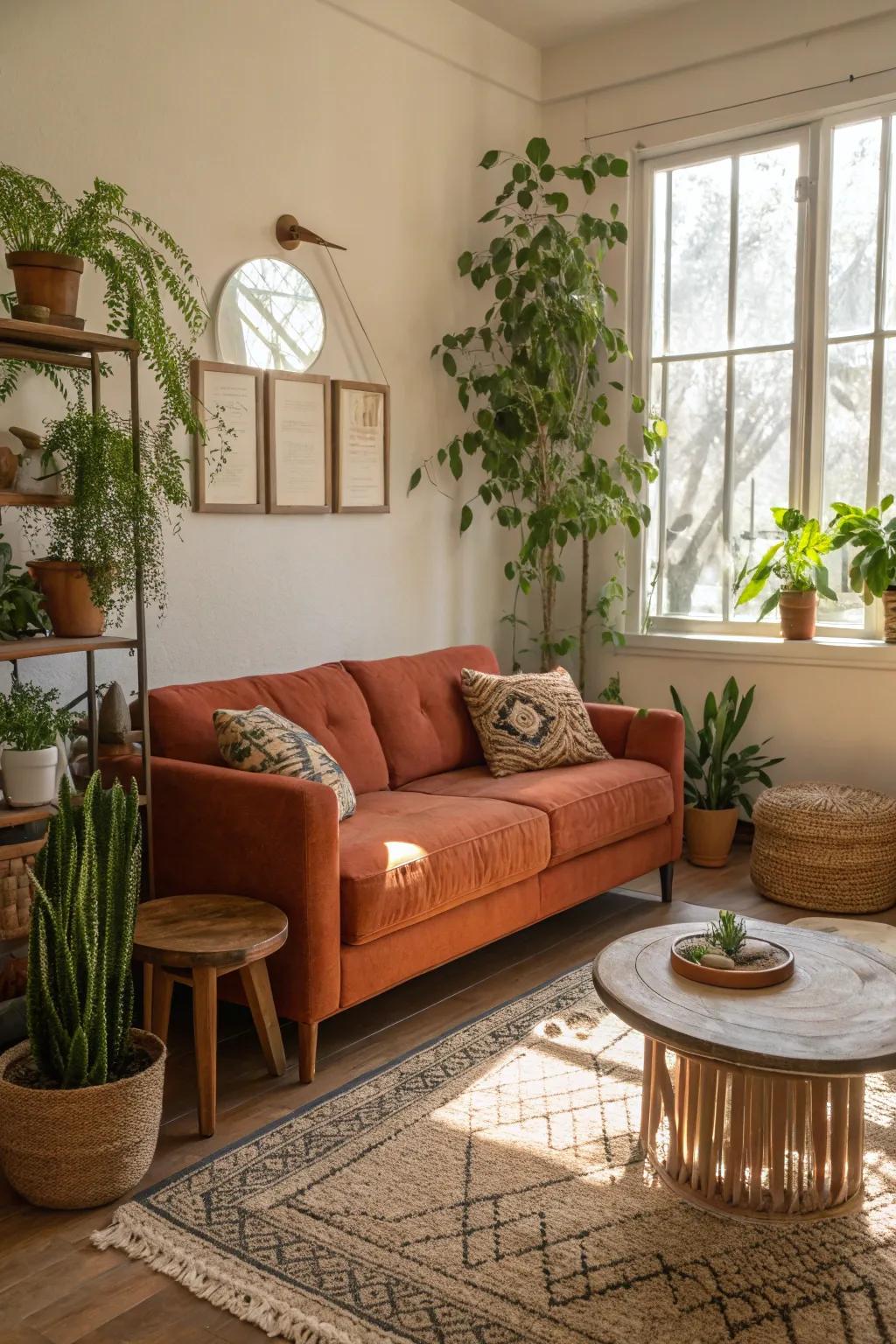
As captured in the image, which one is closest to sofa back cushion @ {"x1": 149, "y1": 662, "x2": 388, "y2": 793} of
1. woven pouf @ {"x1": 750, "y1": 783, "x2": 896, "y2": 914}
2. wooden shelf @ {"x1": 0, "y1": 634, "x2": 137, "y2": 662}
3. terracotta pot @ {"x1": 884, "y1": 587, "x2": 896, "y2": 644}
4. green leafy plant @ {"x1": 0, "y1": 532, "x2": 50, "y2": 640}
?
wooden shelf @ {"x1": 0, "y1": 634, "x2": 137, "y2": 662}

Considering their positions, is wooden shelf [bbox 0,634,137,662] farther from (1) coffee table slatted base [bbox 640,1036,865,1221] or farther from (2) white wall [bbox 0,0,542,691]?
(1) coffee table slatted base [bbox 640,1036,865,1221]

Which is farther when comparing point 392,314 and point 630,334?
point 630,334

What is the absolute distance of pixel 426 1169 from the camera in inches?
93.5

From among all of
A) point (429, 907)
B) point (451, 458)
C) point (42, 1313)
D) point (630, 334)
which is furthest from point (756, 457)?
point (42, 1313)

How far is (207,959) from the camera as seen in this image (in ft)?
8.05

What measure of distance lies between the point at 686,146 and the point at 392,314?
1.47 metres

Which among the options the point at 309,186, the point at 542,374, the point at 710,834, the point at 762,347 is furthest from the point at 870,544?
the point at 309,186

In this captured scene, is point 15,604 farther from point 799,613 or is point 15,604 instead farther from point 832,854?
point 799,613

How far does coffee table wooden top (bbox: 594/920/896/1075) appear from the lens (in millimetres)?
2008

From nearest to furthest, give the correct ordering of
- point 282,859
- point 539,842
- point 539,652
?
point 282,859 → point 539,842 → point 539,652

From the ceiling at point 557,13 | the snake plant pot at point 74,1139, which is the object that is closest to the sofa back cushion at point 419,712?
the snake plant pot at point 74,1139

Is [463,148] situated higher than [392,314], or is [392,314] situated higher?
[463,148]

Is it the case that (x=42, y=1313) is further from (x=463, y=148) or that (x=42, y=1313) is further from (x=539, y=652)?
(x=463, y=148)

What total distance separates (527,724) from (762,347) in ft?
6.27
